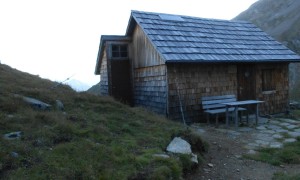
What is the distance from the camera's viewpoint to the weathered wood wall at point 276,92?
1387cm

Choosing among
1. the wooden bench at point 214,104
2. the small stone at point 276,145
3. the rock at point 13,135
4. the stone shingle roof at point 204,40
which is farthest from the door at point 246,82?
the rock at point 13,135

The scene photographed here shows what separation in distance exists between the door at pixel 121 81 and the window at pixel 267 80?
6.57 metres

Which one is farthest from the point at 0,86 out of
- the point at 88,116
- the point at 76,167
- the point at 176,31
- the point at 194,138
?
the point at 176,31

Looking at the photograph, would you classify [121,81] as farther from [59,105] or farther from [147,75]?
[59,105]

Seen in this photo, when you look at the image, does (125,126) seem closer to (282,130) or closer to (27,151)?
(27,151)

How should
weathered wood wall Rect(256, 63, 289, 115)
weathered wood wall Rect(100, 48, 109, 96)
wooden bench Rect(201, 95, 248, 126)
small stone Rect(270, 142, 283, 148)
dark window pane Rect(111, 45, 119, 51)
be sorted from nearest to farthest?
small stone Rect(270, 142, 283, 148) → wooden bench Rect(201, 95, 248, 126) → weathered wood wall Rect(256, 63, 289, 115) → dark window pane Rect(111, 45, 119, 51) → weathered wood wall Rect(100, 48, 109, 96)

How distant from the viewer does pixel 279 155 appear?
7355mm

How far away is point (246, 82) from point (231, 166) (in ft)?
25.8

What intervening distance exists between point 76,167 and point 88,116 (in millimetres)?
3250

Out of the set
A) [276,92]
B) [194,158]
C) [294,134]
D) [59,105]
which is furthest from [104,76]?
[194,158]

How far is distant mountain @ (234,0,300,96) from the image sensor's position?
2939 cm

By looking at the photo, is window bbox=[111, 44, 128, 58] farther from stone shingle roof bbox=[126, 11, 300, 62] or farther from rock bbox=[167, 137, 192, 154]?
rock bbox=[167, 137, 192, 154]

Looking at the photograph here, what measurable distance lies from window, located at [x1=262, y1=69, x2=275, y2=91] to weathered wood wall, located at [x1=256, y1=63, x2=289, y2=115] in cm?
17

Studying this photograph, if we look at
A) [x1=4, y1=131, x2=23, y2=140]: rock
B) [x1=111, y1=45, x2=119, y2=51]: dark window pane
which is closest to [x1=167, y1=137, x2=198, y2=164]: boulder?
[x1=4, y1=131, x2=23, y2=140]: rock
